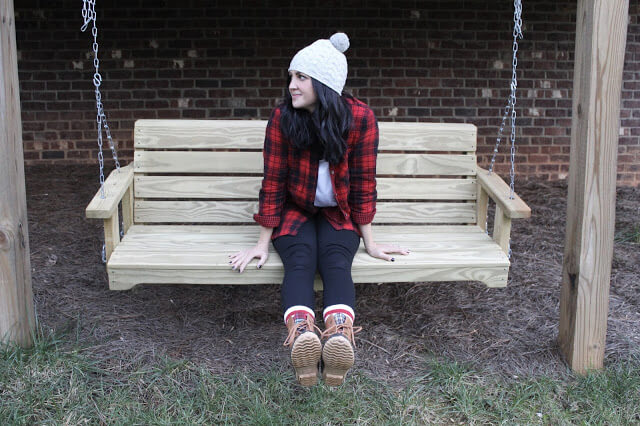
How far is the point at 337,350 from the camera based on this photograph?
2.42 metres

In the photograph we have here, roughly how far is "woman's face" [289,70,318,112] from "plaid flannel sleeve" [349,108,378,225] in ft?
0.90

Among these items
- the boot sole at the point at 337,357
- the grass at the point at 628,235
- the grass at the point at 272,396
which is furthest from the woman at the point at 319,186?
the grass at the point at 628,235

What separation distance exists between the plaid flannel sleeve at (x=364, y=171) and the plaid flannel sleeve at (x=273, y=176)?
0.31 metres

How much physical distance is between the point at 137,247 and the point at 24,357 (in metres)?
0.68

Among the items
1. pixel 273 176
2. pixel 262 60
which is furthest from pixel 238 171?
pixel 262 60

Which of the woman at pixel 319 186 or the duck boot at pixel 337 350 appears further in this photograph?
the woman at pixel 319 186

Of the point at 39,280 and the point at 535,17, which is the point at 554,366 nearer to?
the point at 39,280

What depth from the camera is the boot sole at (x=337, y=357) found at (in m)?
2.42

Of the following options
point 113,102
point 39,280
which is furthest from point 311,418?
point 113,102

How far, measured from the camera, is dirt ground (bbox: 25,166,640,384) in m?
3.15

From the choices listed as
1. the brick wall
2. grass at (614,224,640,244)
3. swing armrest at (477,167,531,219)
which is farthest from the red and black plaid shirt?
the brick wall

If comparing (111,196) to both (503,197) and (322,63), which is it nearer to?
(322,63)

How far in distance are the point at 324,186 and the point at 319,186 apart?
23 mm

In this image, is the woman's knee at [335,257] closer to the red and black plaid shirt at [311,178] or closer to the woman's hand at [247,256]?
the red and black plaid shirt at [311,178]
